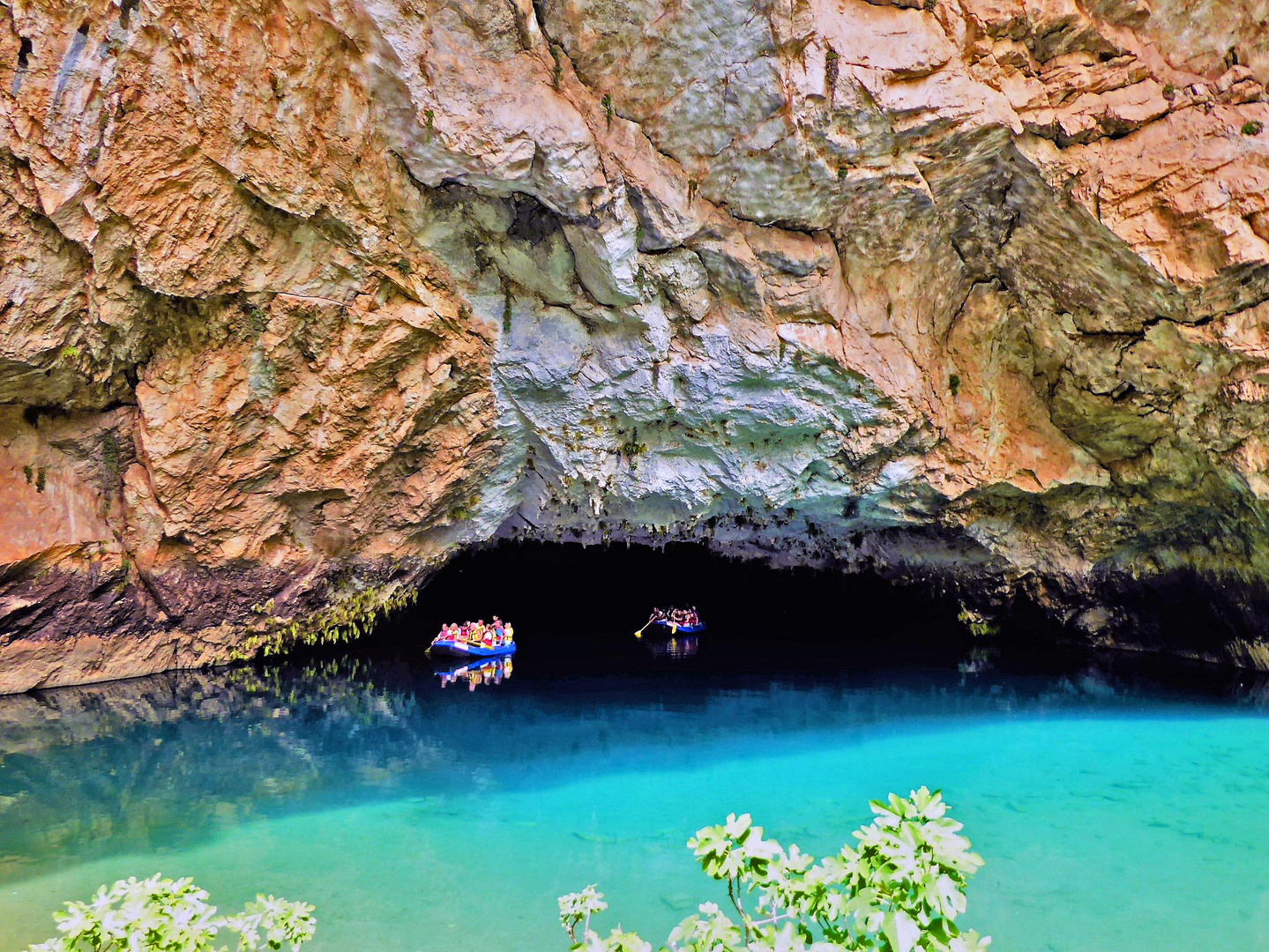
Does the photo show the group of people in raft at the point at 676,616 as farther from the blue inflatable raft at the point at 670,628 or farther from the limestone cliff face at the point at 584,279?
the limestone cliff face at the point at 584,279

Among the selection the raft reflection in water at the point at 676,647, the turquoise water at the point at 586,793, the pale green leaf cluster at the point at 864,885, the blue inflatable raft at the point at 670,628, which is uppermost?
the pale green leaf cluster at the point at 864,885

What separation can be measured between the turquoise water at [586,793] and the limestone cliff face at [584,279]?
2816 mm

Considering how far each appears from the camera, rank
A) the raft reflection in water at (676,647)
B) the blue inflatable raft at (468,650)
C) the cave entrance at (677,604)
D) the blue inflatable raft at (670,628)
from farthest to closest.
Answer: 1. the blue inflatable raft at (670,628)
2. the raft reflection in water at (676,647)
3. the cave entrance at (677,604)
4. the blue inflatable raft at (468,650)

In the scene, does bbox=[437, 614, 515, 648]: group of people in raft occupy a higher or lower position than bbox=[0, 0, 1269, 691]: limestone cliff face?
lower

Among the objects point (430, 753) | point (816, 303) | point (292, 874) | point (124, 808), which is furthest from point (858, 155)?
point (124, 808)

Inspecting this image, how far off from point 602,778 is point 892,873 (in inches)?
274

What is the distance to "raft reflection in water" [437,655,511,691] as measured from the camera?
13.1m

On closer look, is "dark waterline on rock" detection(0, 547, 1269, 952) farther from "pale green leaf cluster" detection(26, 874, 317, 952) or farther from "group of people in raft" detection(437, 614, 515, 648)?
"pale green leaf cluster" detection(26, 874, 317, 952)

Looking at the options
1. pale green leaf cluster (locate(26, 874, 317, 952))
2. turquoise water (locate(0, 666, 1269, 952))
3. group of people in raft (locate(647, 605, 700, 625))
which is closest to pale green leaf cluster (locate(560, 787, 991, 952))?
pale green leaf cluster (locate(26, 874, 317, 952))

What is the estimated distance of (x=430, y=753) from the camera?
31.1 feet

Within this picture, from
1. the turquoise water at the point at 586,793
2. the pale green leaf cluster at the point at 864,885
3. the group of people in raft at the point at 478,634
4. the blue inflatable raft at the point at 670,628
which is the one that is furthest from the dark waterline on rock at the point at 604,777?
the pale green leaf cluster at the point at 864,885

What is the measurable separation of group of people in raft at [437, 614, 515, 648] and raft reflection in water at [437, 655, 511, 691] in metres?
0.32

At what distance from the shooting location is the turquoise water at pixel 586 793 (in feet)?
19.6

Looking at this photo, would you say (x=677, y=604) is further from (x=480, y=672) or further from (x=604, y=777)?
Answer: (x=604, y=777)
